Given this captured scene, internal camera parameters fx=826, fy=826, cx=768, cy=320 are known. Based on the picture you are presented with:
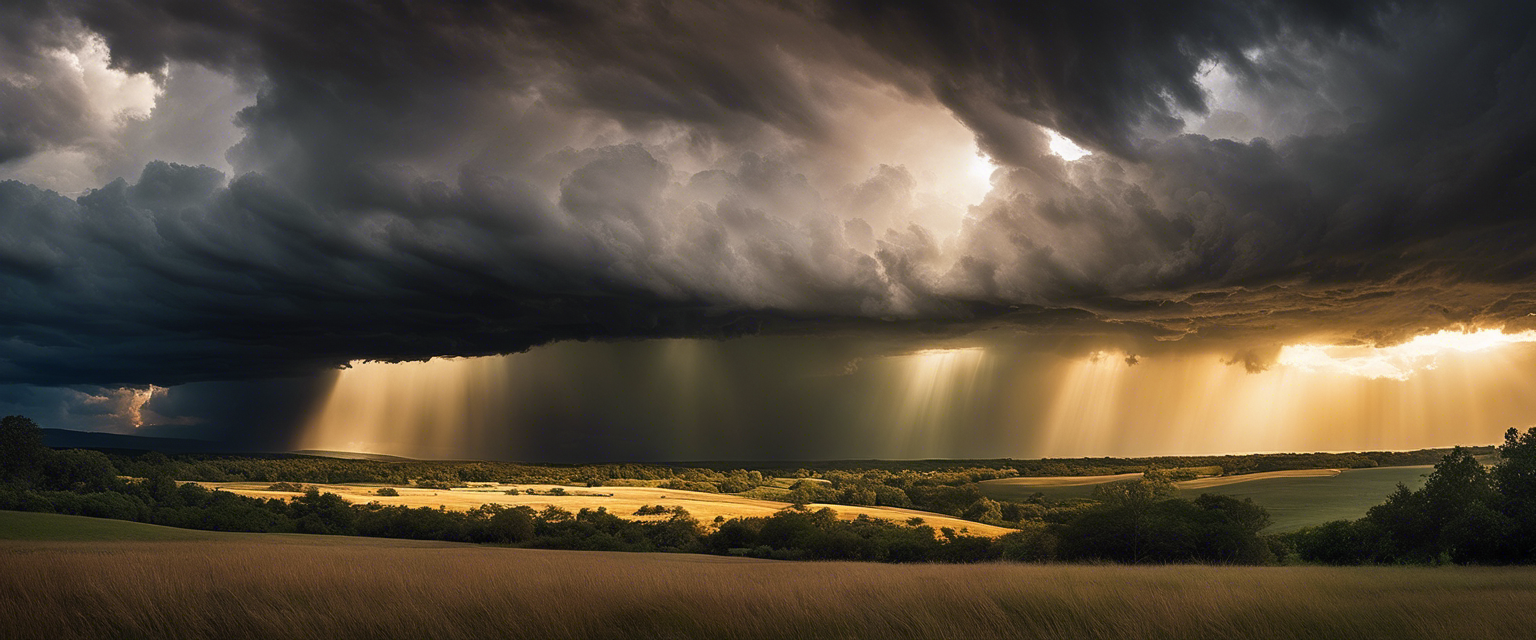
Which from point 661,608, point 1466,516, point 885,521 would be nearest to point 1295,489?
point 885,521

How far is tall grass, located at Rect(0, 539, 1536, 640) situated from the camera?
484 inches

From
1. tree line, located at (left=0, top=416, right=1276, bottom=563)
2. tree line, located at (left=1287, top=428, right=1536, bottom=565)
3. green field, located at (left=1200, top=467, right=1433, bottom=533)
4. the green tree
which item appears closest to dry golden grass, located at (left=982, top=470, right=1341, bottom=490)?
green field, located at (left=1200, top=467, right=1433, bottom=533)

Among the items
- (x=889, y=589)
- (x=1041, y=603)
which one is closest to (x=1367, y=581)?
(x=1041, y=603)

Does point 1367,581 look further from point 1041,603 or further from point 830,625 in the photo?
point 830,625

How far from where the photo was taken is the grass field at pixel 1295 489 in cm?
8083

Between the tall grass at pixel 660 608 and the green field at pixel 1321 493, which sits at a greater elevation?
the tall grass at pixel 660 608

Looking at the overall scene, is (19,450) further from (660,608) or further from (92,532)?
(660,608)

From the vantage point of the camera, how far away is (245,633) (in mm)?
12016

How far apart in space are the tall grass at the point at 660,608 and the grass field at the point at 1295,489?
65146mm

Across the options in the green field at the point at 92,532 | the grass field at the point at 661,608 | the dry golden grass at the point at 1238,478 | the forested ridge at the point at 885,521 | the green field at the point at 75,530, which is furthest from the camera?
the dry golden grass at the point at 1238,478

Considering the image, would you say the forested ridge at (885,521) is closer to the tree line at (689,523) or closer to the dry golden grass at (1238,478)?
the tree line at (689,523)

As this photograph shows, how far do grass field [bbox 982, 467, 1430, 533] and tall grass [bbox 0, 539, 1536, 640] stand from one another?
65.1 meters

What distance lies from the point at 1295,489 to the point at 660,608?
110 m

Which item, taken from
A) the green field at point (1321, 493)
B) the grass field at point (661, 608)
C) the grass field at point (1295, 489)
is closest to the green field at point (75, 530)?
the grass field at point (661, 608)
